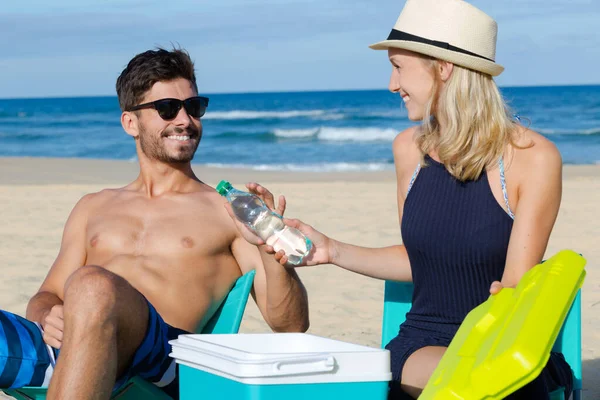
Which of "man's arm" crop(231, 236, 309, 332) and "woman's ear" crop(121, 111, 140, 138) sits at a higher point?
"woman's ear" crop(121, 111, 140, 138)

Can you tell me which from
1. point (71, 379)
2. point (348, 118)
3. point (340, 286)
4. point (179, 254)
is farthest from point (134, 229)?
point (348, 118)

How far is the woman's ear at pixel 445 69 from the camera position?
9.77ft

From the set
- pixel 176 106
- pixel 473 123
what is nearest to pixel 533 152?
pixel 473 123

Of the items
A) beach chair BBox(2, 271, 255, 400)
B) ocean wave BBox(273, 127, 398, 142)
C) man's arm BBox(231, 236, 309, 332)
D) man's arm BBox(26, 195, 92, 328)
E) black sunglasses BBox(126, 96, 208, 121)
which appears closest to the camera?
beach chair BBox(2, 271, 255, 400)

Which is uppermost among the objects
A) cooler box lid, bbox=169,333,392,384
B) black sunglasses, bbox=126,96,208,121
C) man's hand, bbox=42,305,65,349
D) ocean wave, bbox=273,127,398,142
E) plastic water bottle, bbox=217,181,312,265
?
black sunglasses, bbox=126,96,208,121

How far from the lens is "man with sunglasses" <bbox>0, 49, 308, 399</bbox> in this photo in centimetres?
272

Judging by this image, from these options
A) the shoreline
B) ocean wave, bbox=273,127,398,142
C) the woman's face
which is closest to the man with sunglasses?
the woman's face

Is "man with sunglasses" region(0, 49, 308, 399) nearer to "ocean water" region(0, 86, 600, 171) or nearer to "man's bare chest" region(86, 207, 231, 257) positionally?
"man's bare chest" region(86, 207, 231, 257)

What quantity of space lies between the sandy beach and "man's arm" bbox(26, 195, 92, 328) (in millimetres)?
2000

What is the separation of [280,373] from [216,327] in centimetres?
126

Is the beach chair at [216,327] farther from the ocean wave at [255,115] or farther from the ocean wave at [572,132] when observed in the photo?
the ocean wave at [255,115]

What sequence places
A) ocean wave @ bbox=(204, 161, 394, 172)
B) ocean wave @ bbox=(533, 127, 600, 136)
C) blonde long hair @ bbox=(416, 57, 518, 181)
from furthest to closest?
ocean wave @ bbox=(533, 127, 600, 136), ocean wave @ bbox=(204, 161, 394, 172), blonde long hair @ bbox=(416, 57, 518, 181)

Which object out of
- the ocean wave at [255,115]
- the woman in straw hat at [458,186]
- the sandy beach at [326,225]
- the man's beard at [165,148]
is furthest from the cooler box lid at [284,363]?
the ocean wave at [255,115]

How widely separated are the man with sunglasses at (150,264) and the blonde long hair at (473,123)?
0.64 meters
